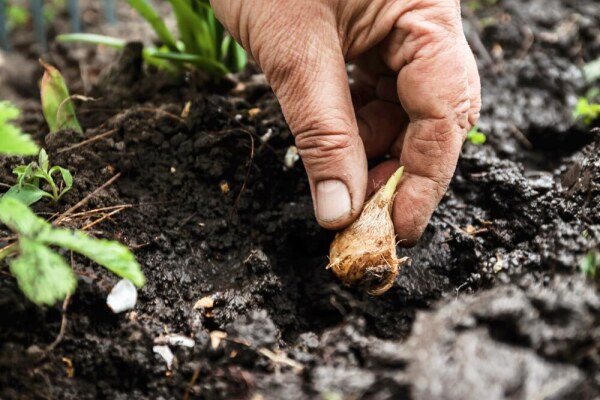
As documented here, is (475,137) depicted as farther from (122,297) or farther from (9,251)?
(9,251)

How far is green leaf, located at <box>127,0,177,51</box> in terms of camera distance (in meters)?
2.09

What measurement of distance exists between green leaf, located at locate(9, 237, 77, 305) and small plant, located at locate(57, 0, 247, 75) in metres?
1.09

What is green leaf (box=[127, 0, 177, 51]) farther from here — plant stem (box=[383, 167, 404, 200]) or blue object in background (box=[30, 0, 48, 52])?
blue object in background (box=[30, 0, 48, 52])

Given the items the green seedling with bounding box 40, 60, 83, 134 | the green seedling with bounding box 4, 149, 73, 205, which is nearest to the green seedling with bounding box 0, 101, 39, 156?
the green seedling with bounding box 4, 149, 73, 205

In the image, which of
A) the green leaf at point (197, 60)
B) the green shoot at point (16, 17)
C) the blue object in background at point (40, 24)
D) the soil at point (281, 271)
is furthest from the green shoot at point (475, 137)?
the green shoot at point (16, 17)

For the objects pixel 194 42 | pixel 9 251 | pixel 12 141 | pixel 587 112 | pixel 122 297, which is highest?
pixel 12 141

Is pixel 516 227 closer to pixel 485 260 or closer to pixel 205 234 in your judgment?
pixel 485 260


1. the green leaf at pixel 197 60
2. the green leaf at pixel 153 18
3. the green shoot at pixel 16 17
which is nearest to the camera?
the green leaf at pixel 197 60

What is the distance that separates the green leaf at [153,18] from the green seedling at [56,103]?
42 cm

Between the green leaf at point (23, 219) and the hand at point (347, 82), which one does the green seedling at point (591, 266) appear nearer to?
the hand at point (347, 82)

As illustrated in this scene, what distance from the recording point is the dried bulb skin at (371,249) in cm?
152

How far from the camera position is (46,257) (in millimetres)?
1067

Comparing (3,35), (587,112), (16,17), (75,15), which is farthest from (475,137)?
(16,17)

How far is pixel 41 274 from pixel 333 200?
2.49ft
